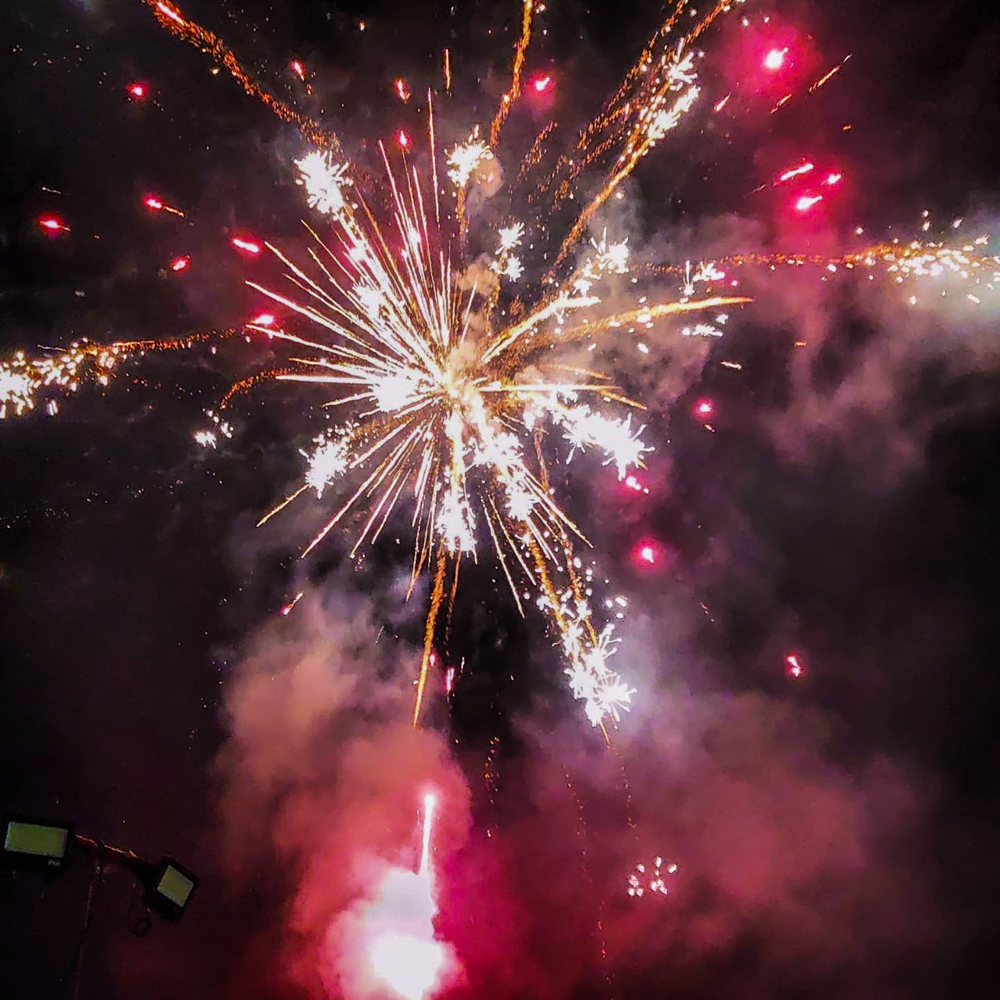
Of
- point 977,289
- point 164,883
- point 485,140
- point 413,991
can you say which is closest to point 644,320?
point 485,140

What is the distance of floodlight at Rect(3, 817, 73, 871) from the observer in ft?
13.4

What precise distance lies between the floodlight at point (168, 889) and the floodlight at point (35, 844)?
58 cm

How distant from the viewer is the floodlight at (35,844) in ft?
13.4

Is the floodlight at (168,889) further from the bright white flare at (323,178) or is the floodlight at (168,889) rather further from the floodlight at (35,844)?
the bright white flare at (323,178)

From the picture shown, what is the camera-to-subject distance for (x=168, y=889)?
458cm

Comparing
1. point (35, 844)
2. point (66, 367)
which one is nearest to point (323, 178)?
point (66, 367)

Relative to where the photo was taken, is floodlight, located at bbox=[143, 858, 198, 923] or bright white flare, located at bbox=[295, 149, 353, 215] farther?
bright white flare, located at bbox=[295, 149, 353, 215]

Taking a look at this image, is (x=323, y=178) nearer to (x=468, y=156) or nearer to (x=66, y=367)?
(x=468, y=156)

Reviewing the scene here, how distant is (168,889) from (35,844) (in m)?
0.82

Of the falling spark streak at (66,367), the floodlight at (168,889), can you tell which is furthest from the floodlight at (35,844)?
the falling spark streak at (66,367)

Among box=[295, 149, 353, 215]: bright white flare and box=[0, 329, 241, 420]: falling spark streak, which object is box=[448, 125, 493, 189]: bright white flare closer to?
box=[295, 149, 353, 215]: bright white flare

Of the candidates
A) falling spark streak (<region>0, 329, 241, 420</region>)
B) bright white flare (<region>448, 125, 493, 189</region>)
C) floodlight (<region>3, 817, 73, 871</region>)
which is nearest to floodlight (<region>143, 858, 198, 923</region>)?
floodlight (<region>3, 817, 73, 871</region>)

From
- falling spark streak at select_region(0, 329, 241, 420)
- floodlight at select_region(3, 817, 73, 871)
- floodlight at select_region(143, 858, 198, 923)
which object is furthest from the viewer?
falling spark streak at select_region(0, 329, 241, 420)

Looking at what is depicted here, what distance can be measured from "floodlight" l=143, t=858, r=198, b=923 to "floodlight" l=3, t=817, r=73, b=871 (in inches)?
22.7
